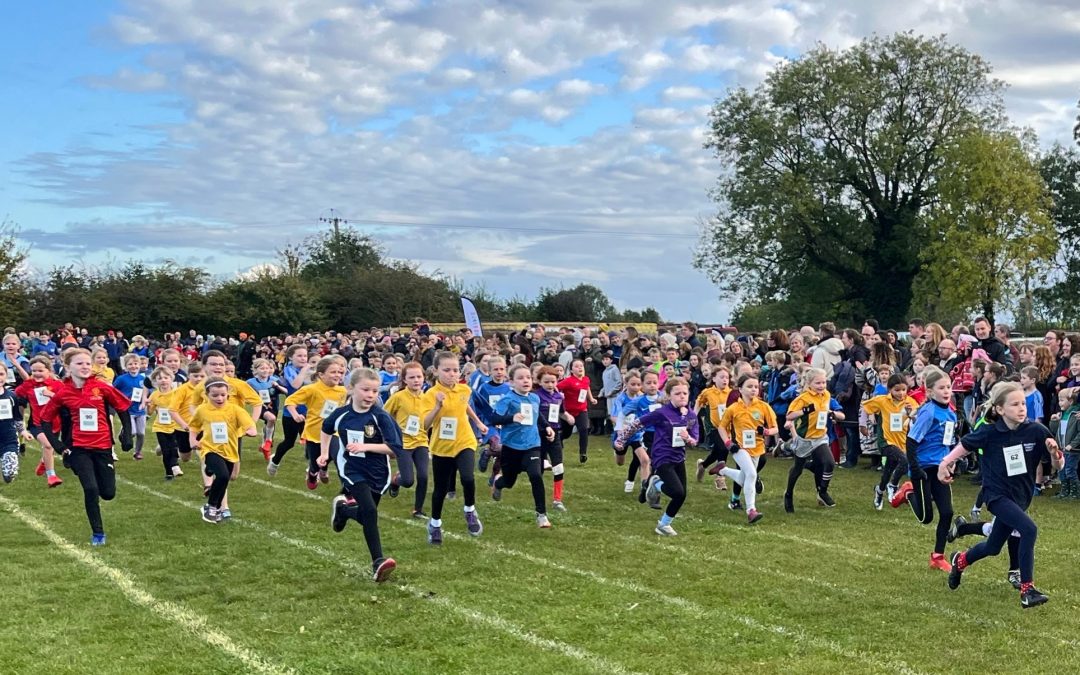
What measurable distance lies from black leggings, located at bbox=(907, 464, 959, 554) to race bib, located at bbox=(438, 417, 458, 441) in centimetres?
470

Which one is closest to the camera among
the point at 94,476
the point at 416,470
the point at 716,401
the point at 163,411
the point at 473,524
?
the point at 94,476

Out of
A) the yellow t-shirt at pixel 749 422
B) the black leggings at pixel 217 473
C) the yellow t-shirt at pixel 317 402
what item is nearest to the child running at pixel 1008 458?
the yellow t-shirt at pixel 749 422

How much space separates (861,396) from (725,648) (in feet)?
33.6

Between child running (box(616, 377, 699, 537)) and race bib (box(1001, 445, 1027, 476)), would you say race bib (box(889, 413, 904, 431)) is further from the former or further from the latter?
race bib (box(1001, 445, 1027, 476))

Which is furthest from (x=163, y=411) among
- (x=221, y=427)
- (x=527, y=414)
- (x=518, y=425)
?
(x=527, y=414)

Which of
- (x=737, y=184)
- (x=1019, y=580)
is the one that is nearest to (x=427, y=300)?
(x=737, y=184)

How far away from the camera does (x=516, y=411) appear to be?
11.1 m

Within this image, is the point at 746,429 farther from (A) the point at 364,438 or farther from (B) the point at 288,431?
(B) the point at 288,431

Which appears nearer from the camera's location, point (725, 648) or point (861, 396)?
point (725, 648)

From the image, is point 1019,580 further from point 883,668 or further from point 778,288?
point 778,288

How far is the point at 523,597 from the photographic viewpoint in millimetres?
7961

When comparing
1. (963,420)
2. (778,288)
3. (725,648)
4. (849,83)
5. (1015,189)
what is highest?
(849,83)

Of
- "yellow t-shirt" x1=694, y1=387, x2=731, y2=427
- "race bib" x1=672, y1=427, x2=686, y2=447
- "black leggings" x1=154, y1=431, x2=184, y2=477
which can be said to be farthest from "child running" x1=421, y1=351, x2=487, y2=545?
"black leggings" x1=154, y1=431, x2=184, y2=477

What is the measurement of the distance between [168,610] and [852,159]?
41419mm
